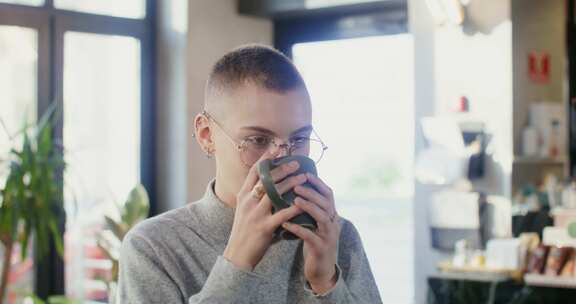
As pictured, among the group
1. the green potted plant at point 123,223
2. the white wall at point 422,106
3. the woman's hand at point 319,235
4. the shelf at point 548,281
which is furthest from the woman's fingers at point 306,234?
the green potted plant at point 123,223

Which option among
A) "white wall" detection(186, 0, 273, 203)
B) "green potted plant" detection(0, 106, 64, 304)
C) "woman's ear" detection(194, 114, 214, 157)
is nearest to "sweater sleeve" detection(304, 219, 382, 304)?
"woman's ear" detection(194, 114, 214, 157)

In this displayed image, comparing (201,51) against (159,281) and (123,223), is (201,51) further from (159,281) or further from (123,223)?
(159,281)

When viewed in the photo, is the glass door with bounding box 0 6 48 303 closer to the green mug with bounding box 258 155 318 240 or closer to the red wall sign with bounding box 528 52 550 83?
→ the red wall sign with bounding box 528 52 550 83

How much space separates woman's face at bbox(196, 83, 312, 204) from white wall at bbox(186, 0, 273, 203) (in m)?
4.14

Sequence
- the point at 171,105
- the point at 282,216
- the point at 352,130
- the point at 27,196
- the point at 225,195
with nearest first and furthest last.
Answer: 1. the point at 282,216
2. the point at 225,195
3. the point at 27,196
4. the point at 352,130
5. the point at 171,105

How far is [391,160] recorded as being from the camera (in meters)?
5.29

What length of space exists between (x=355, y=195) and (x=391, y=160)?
0.33 meters

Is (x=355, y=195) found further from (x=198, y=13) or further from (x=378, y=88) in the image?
(x=198, y=13)

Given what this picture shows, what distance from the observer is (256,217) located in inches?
45.1

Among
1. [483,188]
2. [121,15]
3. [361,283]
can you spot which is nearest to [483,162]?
[483,188]

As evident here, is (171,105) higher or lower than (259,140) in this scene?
higher

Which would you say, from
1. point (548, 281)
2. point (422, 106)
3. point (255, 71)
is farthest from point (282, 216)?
point (422, 106)

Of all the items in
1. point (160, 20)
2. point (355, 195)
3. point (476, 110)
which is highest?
point (160, 20)

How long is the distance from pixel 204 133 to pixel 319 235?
0.90ft
